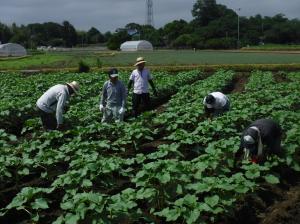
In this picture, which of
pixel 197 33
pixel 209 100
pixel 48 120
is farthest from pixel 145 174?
pixel 197 33

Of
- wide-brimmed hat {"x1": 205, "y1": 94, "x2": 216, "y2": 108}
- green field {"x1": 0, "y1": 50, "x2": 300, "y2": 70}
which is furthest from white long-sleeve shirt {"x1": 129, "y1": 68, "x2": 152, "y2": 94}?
green field {"x1": 0, "y1": 50, "x2": 300, "y2": 70}

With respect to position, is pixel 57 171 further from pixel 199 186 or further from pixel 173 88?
pixel 173 88

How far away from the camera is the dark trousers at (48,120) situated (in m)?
10.1

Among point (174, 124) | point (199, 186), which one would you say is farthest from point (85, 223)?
point (174, 124)

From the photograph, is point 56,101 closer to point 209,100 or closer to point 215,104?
point 209,100

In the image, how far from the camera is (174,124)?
10000 millimetres

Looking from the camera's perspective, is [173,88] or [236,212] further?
[173,88]

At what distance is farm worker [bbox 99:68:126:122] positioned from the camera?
10.5 meters

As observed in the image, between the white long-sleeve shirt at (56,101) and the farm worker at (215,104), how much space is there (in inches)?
104

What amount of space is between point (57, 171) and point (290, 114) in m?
4.67

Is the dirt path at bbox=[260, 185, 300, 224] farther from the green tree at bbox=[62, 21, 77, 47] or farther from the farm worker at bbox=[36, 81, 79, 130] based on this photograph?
the green tree at bbox=[62, 21, 77, 47]

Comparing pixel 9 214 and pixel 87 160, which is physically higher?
pixel 87 160

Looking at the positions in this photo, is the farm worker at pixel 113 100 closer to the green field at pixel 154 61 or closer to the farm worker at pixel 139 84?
the farm worker at pixel 139 84

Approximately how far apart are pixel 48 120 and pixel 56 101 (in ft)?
1.57
